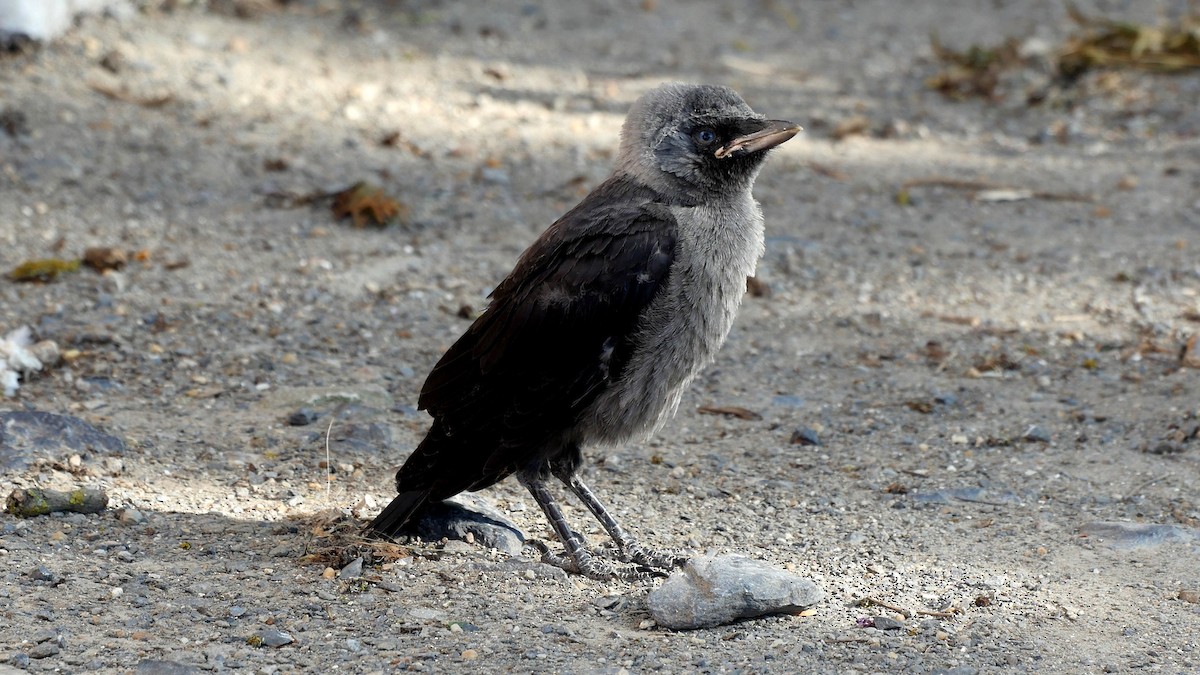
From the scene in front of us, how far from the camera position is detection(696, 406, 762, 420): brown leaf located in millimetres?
5691

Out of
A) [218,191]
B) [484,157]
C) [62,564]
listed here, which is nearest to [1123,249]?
[484,157]

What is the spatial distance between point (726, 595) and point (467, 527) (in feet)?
3.45

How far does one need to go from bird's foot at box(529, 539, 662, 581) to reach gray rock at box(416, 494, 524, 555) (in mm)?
148

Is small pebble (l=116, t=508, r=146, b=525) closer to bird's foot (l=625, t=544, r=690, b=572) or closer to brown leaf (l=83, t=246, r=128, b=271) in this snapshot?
bird's foot (l=625, t=544, r=690, b=572)

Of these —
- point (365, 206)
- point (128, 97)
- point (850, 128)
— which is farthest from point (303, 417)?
point (850, 128)

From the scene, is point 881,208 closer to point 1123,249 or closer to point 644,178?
point 1123,249

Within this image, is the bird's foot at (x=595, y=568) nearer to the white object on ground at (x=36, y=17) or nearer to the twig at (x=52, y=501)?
the twig at (x=52, y=501)

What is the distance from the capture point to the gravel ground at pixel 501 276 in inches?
154

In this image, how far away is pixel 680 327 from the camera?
425cm

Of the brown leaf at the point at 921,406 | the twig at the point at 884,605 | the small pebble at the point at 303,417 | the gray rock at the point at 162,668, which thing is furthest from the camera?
the brown leaf at the point at 921,406

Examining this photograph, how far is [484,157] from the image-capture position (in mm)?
8461

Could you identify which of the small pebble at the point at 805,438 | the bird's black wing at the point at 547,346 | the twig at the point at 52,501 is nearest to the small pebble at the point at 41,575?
the twig at the point at 52,501

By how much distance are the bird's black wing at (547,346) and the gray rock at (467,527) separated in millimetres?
204

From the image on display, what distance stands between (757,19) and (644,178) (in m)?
7.60
